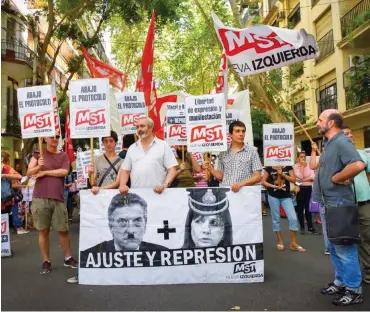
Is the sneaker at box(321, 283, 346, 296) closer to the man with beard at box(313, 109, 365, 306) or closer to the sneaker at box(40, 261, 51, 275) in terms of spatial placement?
the man with beard at box(313, 109, 365, 306)

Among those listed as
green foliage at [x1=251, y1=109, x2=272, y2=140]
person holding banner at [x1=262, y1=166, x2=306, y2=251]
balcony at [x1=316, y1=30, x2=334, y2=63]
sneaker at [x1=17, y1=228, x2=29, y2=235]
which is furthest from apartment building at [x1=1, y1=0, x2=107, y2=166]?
person holding banner at [x1=262, y1=166, x2=306, y2=251]

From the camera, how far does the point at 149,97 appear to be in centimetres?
884

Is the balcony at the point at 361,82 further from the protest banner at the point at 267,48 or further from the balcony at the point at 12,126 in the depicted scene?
the balcony at the point at 12,126

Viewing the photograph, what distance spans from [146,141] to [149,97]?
11.1 feet

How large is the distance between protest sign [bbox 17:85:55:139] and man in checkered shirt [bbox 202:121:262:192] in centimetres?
238

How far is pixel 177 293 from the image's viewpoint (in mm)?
4887

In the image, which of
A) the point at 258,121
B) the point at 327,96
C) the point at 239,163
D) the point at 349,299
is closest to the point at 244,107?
the point at 239,163

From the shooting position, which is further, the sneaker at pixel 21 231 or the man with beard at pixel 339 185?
the sneaker at pixel 21 231

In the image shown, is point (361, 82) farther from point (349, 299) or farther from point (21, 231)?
point (349, 299)

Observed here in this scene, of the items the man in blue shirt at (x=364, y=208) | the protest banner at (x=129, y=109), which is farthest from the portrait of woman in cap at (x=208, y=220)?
the protest banner at (x=129, y=109)

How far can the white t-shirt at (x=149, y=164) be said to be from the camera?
547 centimetres

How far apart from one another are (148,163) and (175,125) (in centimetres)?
316

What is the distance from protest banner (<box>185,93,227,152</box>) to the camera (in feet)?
19.5

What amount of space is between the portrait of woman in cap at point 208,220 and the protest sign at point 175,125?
9.70ft
